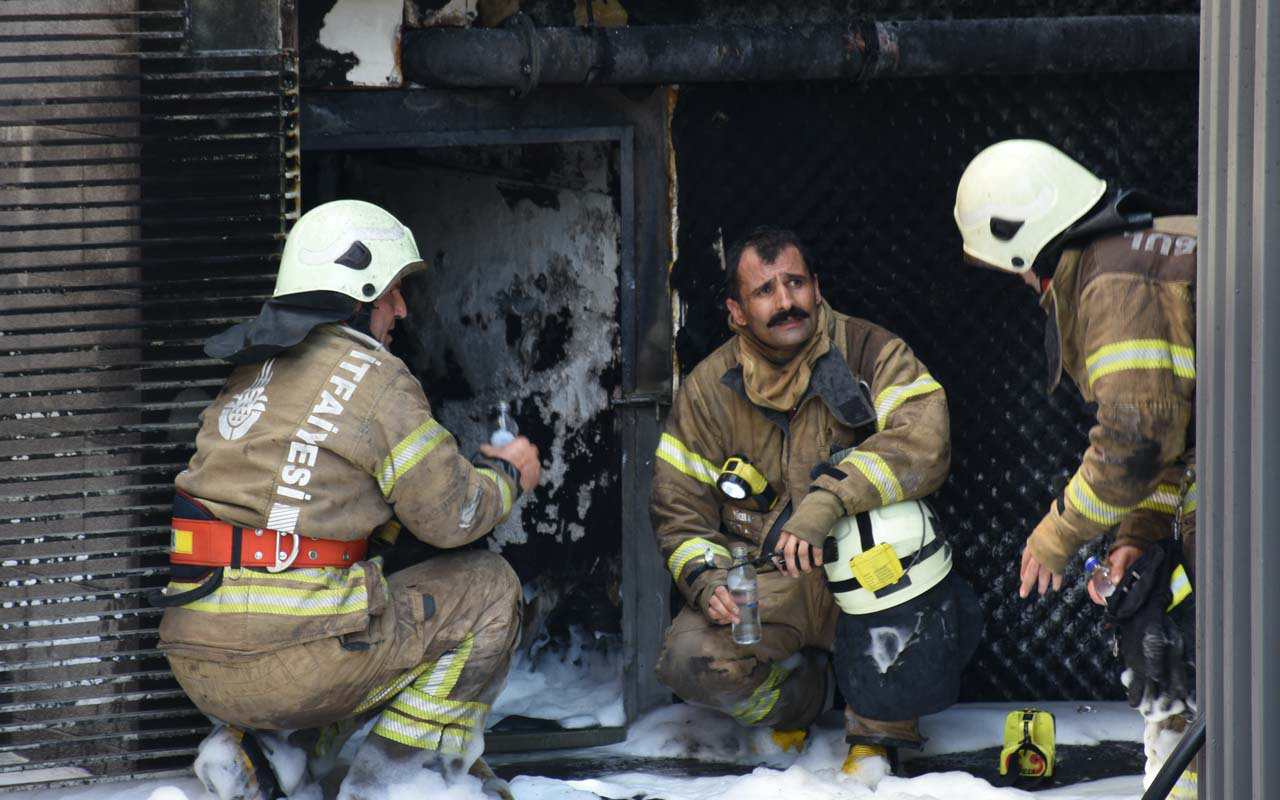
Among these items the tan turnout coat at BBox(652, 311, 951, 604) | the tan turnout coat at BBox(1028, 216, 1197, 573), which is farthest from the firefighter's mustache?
the tan turnout coat at BBox(1028, 216, 1197, 573)

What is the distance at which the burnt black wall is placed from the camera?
5652 millimetres

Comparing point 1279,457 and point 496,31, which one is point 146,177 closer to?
point 496,31

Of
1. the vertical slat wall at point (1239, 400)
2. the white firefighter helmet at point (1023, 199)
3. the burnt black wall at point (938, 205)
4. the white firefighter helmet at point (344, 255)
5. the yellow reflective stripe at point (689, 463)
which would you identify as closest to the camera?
the vertical slat wall at point (1239, 400)

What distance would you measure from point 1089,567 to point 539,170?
109 inches

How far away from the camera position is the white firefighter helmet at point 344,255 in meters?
4.50

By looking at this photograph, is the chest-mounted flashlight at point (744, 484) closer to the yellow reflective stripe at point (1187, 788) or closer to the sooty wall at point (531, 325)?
the sooty wall at point (531, 325)

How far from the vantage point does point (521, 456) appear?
15.6 feet

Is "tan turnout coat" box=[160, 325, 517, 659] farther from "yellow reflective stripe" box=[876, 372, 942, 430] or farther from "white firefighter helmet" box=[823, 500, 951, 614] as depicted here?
"yellow reflective stripe" box=[876, 372, 942, 430]

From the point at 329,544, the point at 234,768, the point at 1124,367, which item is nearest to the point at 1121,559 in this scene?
the point at 1124,367

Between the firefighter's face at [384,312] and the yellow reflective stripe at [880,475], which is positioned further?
the yellow reflective stripe at [880,475]

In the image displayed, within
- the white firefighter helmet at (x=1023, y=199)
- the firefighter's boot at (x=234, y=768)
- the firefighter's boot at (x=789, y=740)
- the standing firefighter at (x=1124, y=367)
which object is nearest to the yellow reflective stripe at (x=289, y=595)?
the firefighter's boot at (x=234, y=768)

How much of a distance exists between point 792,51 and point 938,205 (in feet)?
2.67

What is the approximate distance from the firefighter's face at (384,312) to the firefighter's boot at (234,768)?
4.10 feet

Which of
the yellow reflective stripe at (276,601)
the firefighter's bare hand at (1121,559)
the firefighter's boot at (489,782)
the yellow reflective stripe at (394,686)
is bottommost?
the firefighter's boot at (489,782)
